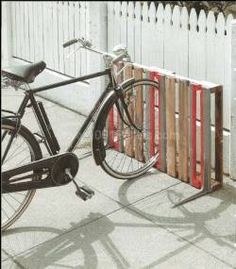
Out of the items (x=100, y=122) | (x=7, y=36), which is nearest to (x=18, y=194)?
(x=100, y=122)

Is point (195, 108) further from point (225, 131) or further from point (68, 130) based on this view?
point (68, 130)

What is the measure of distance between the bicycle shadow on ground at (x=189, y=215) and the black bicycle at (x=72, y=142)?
42 centimetres

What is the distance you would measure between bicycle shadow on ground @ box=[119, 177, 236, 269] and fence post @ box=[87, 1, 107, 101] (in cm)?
156

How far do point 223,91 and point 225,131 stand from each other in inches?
14.4

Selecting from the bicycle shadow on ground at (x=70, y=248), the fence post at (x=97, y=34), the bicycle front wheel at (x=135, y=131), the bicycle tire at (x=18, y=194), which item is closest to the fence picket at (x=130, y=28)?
the fence post at (x=97, y=34)

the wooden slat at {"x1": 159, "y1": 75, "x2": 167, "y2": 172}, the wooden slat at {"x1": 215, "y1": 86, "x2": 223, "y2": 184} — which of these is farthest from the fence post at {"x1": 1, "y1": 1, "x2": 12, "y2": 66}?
the wooden slat at {"x1": 215, "y1": 86, "x2": 223, "y2": 184}

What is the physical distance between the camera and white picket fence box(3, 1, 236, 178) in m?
5.23

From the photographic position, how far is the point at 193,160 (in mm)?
5070

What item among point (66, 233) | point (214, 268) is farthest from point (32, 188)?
point (214, 268)

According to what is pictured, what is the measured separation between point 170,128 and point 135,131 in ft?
1.10

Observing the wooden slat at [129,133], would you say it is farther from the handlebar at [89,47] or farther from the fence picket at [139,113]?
the handlebar at [89,47]

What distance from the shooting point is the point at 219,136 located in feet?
16.6

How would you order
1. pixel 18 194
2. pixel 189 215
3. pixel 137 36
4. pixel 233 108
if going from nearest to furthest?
1. pixel 189 215
2. pixel 18 194
3. pixel 233 108
4. pixel 137 36

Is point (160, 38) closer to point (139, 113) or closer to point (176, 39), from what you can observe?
point (176, 39)
